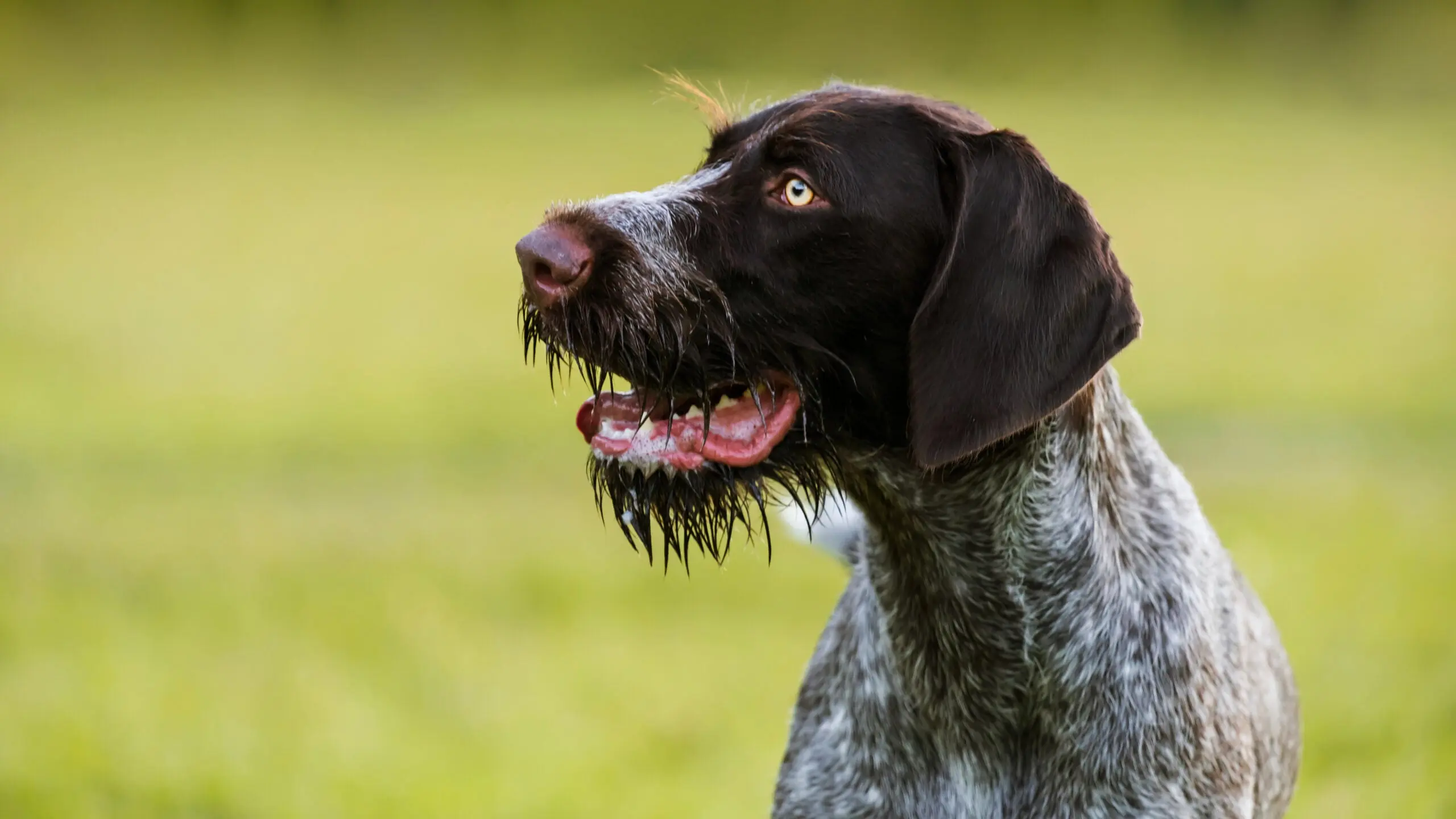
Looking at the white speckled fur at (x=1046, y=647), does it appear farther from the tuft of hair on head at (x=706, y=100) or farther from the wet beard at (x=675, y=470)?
the tuft of hair on head at (x=706, y=100)

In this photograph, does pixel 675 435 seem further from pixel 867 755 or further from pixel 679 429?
pixel 867 755

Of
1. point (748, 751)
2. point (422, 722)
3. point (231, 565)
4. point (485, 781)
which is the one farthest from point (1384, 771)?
point (231, 565)

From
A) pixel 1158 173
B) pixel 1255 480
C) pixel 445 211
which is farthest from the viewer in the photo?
pixel 1158 173

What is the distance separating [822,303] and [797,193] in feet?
0.74

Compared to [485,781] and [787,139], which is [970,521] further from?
[485,781]

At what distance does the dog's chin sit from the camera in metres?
3.50

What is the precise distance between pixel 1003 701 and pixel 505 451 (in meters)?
9.02

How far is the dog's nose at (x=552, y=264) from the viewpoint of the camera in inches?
128

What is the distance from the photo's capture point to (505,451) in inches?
484

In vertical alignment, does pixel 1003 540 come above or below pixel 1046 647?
above

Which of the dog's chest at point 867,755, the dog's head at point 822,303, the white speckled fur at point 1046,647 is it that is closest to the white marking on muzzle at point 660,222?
the dog's head at point 822,303

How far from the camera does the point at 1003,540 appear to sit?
3.48 meters

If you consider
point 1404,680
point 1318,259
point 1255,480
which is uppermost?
A: point 1318,259

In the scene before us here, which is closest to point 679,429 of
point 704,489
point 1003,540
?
point 704,489
